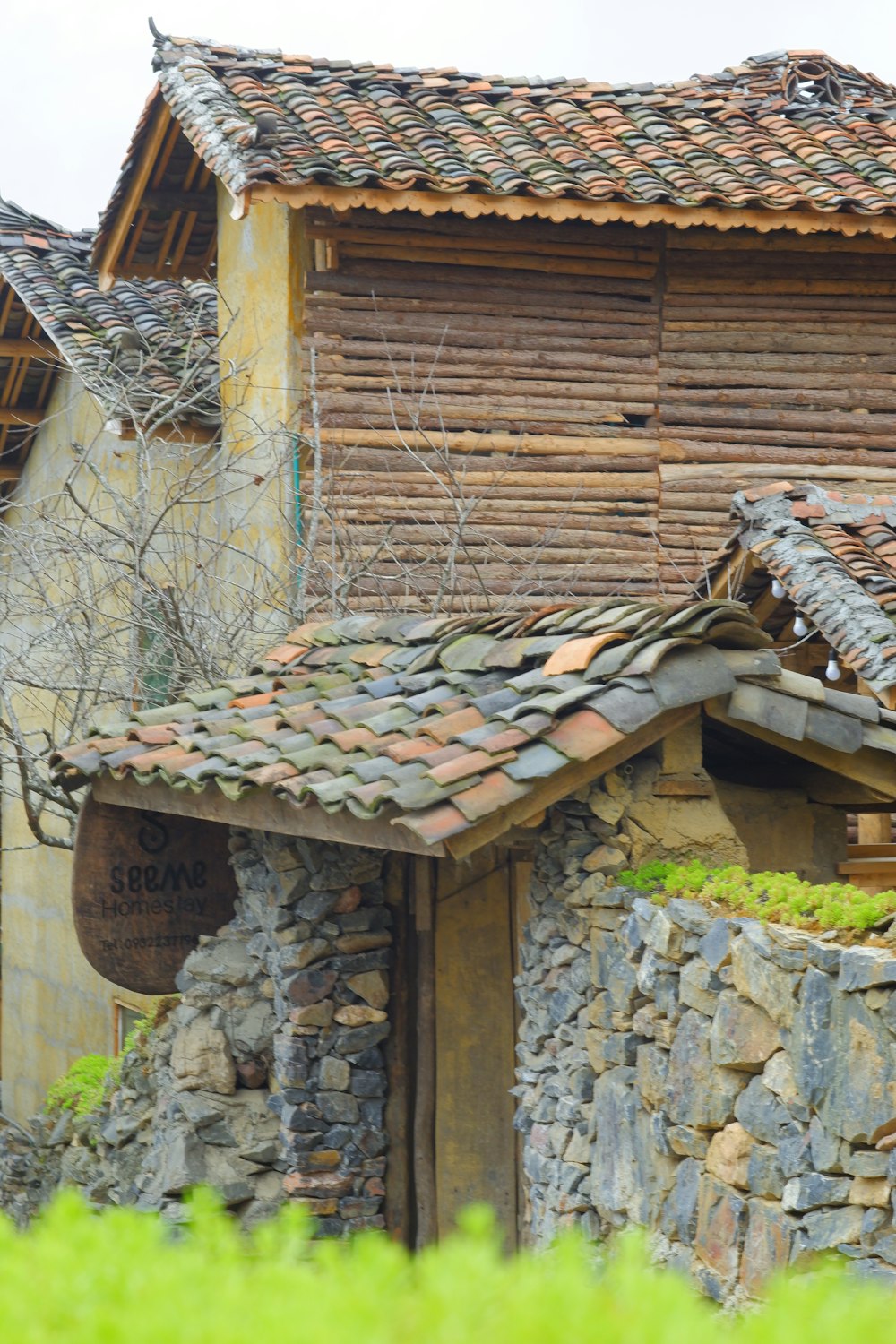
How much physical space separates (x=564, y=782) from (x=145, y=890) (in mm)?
3065

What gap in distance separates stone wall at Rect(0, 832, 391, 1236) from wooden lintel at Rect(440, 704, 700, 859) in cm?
179

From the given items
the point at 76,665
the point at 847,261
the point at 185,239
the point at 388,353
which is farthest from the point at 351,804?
the point at 185,239

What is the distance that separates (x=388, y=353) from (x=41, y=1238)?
9.51 m

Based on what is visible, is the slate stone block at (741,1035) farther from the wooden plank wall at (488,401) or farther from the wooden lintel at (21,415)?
the wooden lintel at (21,415)

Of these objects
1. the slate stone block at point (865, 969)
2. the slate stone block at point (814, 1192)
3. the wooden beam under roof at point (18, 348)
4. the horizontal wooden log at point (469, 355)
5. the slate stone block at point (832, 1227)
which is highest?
the wooden beam under roof at point (18, 348)

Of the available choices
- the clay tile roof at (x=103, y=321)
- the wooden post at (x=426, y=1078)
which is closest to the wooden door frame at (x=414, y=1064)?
the wooden post at (x=426, y=1078)

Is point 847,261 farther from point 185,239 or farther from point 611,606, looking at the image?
point 611,606

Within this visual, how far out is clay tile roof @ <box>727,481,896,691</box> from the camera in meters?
7.76

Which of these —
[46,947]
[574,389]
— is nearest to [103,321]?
[574,389]

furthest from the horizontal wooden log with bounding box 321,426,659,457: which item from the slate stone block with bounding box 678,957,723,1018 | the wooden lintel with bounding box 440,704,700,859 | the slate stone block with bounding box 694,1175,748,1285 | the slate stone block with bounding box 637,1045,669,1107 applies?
the slate stone block with bounding box 694,1175,748,1285

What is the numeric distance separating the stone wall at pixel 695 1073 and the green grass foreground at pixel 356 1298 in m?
1.73

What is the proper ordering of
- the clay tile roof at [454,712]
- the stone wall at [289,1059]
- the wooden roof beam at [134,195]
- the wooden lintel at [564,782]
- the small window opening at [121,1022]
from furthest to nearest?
1. the small window opening at [121,1022]
2. the wooden roof beam at [134,195]
3. the stone wall at [289,1059]
4. the clay tile roof at [454,712]
5. the wooden lintel at [564,782]

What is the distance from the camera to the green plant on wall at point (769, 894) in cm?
390

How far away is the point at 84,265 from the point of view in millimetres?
14383
